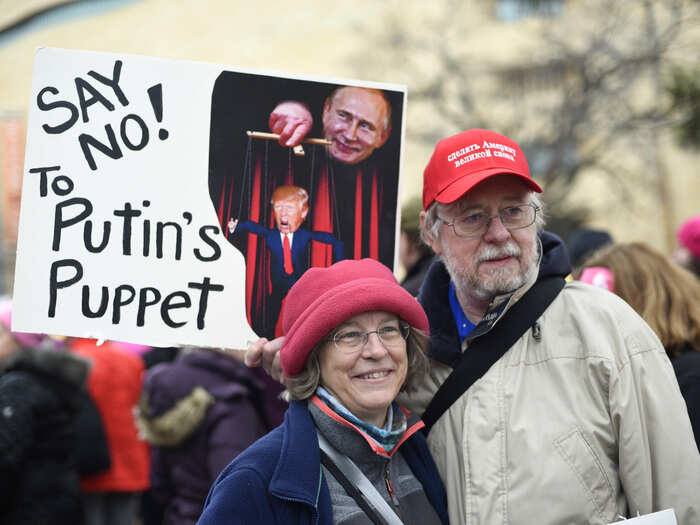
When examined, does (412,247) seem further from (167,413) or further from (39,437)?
(39,437)

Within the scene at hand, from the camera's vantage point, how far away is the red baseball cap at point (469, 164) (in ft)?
7.93

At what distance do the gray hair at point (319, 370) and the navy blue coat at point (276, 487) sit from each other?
13cm

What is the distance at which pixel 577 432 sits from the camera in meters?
2.17

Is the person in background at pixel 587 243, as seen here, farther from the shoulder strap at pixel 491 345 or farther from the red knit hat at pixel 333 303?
the red knit hat at pixel 333 303

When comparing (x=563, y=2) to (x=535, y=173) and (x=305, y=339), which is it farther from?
(x=305, y=339)

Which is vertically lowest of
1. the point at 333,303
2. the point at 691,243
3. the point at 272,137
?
the point at 333,303

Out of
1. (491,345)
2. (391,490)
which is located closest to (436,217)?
(491,345)

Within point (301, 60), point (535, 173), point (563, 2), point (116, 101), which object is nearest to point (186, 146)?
point (116, 101)

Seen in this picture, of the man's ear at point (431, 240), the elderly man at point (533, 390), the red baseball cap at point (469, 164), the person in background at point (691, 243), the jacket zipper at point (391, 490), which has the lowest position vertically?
the jacket zipper at point (391, 490)

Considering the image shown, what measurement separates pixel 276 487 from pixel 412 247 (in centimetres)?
252

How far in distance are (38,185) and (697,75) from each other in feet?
41.4

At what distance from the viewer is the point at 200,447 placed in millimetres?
4031

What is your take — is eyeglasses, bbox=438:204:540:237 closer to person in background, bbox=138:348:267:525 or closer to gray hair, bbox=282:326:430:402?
gray hair, bbox=282:326:430:402

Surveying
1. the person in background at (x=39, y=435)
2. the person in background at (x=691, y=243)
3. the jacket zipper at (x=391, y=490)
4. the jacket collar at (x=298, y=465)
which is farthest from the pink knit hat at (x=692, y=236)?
the person in background at (x=39, y=435)
